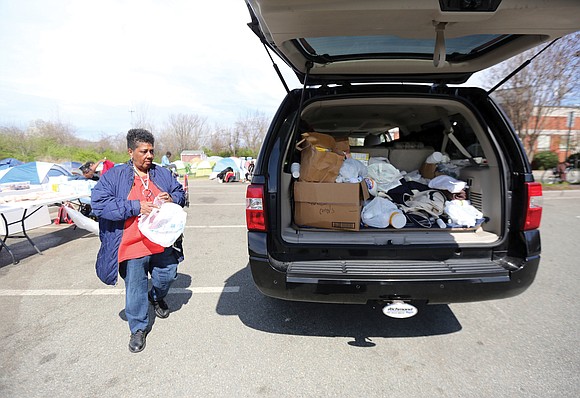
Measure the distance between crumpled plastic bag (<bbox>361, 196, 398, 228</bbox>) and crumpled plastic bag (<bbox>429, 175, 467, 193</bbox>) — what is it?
60 centimetres

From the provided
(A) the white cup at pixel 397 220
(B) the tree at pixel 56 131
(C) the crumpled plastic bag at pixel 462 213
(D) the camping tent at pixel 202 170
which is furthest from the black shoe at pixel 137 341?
(B) the tree at pixel 56 131

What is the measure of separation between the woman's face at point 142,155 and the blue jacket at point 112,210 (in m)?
0.08

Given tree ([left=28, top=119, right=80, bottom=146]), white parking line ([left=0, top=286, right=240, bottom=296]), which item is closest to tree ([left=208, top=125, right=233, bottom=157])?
tree ([left=28, top=119, right=80, bottom=146])

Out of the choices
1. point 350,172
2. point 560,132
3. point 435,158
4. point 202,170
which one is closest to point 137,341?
point 350,172

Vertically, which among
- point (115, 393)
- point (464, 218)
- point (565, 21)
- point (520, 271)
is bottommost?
point (115, 393)

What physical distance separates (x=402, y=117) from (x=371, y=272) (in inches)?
101

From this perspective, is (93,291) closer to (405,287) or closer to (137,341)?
(137,341)

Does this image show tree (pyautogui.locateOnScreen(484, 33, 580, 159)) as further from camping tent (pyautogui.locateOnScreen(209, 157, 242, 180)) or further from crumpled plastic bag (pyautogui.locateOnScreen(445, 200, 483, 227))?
Result: camping tent (pyautogui.locateOnScreen(209, 157, 242, 180))

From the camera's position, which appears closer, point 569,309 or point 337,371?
point 337,371

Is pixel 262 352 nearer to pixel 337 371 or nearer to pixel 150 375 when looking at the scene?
pixel 337 371

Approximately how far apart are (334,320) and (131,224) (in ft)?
6.15

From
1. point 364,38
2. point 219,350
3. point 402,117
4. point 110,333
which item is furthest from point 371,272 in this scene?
point 402,117

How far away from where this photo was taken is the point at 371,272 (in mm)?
2053

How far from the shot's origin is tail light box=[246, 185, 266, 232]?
7.23 ft
